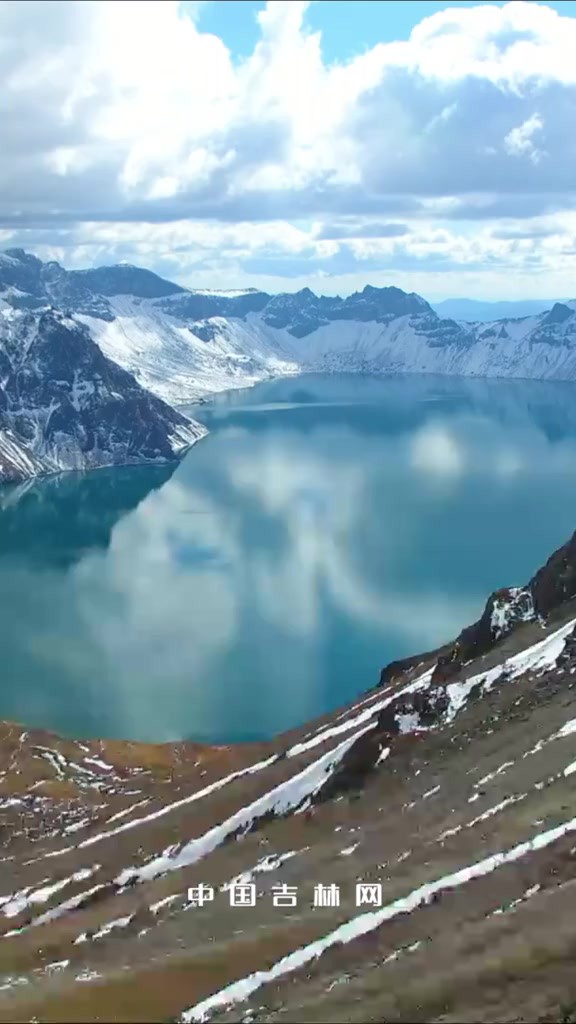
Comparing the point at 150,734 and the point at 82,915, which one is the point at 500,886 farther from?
the point at 150,734

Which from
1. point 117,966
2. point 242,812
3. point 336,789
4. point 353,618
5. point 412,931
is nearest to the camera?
point 412,931

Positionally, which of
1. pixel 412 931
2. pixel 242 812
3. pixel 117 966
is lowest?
pixel 242 812

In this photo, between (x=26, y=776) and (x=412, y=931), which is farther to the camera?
(x=26, y=776)

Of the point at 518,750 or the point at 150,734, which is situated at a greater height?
the point at 518,750

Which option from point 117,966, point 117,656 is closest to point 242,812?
point 117,966

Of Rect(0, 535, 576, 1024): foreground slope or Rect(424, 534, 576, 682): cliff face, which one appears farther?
Rect(424, 534, 576, 682): cliff face

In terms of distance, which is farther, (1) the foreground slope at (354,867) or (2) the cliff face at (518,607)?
(2) the cliff face at (518,607)

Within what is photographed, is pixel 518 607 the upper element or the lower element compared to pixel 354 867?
upper

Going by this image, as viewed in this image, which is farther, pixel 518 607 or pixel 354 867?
pixel 518 607
